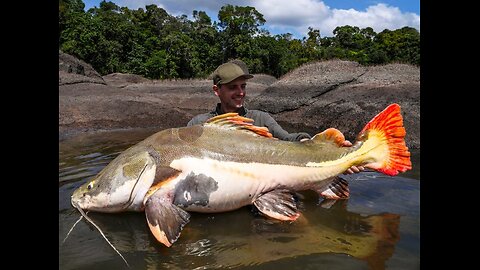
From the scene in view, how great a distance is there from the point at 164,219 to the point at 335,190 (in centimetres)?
187

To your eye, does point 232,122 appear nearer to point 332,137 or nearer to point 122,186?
point 332,137

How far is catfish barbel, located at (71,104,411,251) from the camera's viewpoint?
3.54 metres

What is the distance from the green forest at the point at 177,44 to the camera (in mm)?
33844

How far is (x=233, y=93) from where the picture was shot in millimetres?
4703

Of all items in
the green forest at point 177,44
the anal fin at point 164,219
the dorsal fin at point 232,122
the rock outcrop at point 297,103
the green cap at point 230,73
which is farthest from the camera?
the green forest at point 177,44

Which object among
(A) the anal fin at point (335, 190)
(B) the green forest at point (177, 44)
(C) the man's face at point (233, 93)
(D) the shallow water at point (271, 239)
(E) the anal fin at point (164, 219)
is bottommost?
(D) the shallow water at point (271, 239)

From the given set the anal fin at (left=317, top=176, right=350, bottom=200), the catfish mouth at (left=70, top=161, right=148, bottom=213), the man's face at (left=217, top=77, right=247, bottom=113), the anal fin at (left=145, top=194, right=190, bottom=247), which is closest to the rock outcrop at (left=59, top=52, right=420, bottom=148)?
the anal fin at (left=317, top=176, right=350, bottom=200)

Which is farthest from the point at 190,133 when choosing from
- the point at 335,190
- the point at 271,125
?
the point at 335,190

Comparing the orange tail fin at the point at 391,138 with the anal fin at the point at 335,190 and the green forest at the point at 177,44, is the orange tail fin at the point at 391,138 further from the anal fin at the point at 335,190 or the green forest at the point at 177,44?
the green forest at the point at 177,44

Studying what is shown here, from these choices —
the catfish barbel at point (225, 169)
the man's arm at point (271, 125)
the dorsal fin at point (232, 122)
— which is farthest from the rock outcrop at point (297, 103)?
the dorsal fin at point (232, 122)

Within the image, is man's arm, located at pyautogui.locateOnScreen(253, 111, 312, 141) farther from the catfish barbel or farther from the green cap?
the catfish barbel
